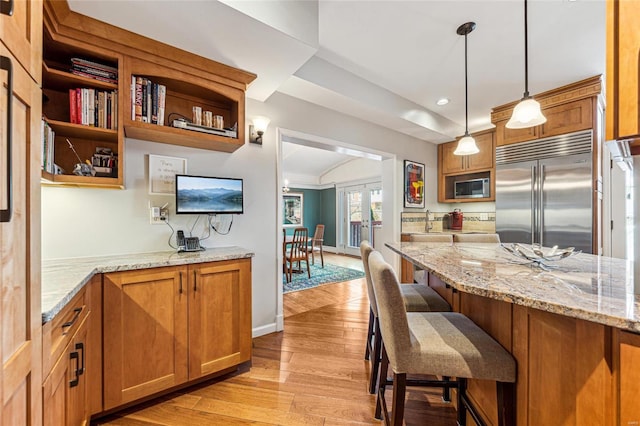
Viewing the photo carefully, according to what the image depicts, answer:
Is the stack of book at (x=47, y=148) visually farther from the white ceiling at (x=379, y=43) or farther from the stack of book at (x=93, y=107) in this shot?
the white ceiling at (x=379, y=43)

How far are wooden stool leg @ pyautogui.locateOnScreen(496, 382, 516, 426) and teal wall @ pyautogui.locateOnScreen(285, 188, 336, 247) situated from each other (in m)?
7.25

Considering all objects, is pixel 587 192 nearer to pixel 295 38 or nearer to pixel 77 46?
pixel 295 38

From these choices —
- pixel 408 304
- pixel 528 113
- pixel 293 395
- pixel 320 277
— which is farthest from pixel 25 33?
pixel 320 277

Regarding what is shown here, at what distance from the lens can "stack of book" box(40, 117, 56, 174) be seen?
1374mm

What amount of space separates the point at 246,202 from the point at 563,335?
7.54 ft

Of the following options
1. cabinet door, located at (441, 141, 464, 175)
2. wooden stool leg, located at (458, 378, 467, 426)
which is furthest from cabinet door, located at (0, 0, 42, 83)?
cabinet door, located at (441, 141, 464, 175)

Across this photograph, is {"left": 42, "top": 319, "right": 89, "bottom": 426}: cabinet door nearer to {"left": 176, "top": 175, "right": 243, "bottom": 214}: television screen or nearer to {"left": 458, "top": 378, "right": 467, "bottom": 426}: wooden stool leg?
{"left": 176, "top": 175, "right": 243, "bottom": 214}: television screen

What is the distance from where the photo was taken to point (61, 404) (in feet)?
3.39

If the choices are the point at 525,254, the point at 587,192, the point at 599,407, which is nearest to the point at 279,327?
the point at 525,254

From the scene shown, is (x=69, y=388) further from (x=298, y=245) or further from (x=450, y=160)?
(x=450, y=160)

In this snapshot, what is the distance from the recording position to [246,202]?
98.7 inches

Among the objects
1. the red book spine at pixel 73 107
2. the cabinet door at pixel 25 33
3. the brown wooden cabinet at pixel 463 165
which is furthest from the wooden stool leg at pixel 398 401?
the brown wooden cabinet at pixel 463 165

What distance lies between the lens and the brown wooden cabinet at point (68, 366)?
90cm

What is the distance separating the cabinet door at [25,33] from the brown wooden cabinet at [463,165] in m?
4.43
